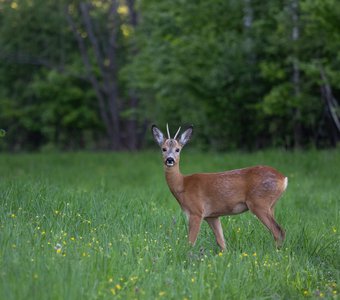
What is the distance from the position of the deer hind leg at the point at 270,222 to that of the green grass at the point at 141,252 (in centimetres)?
10

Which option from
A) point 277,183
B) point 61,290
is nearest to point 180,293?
point 61,290

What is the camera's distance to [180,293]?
20.1 feet

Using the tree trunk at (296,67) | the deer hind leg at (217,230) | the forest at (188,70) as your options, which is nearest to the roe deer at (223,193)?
the deer hind leg at (217,230)

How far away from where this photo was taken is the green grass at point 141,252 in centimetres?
605

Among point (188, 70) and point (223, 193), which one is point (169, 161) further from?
point (188, 70)

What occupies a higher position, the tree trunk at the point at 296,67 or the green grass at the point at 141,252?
the tree trunk at the point at 296,67

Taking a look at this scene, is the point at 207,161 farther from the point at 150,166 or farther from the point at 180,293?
the point at 180,293

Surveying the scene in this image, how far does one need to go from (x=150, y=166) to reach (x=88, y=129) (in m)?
21.0

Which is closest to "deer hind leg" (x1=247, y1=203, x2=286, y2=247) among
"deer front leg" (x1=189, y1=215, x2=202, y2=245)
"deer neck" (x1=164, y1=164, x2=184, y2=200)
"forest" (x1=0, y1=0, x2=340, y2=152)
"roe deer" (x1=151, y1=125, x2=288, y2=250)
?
"roe deer" (x1=151, y1=125, x2=288, y2=250)

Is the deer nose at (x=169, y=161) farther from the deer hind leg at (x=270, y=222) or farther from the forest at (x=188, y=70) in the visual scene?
the forest at (x=188, y=70)

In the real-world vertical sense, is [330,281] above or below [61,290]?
below

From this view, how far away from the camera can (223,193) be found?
28.0 ft

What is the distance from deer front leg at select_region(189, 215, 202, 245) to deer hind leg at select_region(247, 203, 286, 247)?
0.59 m

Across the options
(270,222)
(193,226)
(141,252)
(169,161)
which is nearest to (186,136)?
(169,161)
